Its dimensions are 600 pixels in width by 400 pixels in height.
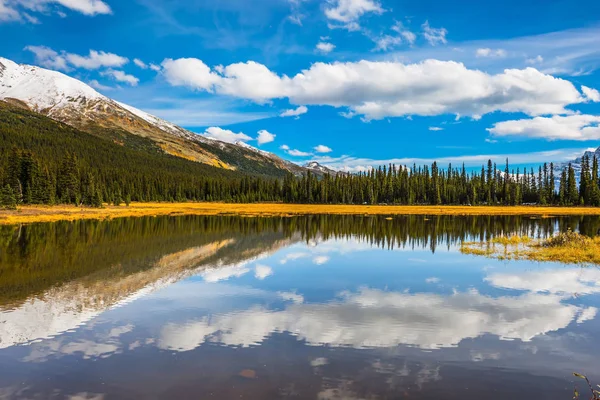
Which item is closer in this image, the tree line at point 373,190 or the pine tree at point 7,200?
the pine tree at point 7,200

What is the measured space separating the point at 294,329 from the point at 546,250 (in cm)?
2690

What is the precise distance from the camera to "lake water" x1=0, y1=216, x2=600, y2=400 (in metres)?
10.0

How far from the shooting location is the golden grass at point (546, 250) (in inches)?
1160

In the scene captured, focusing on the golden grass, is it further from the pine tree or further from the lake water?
the pine tree

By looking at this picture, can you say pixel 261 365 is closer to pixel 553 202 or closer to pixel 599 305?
pixel 599 305

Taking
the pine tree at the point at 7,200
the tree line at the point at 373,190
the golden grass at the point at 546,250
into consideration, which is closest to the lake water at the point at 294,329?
the golden grass at the point at 546,250

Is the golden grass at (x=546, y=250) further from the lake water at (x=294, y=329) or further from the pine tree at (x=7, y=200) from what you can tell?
the pine tree at (x=7, y=200)

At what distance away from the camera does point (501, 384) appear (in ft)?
33.1

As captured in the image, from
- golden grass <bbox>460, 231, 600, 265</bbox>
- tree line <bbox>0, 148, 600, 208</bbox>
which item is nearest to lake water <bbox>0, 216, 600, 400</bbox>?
golden grass <bbox>460, 231, 600, 265</bbox>

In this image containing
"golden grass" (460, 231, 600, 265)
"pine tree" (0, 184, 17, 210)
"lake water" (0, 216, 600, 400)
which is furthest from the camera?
"pine tree" (0, 184, 17, 210)

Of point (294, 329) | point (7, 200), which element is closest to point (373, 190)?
point (7, 200)

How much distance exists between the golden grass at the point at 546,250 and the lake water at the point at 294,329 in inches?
104

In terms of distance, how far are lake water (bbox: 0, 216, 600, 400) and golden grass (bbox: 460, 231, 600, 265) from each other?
2643 millimetres

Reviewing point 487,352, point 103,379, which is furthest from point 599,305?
point 103,379
